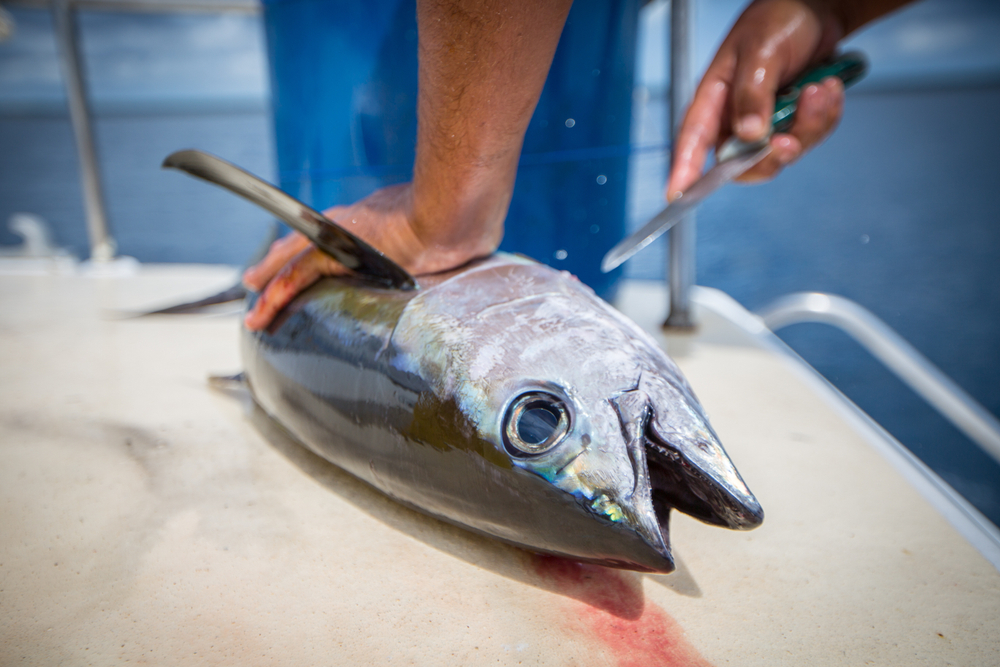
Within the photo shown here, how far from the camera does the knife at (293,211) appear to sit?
33.0 inches

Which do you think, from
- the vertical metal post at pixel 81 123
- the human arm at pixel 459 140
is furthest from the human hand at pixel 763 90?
the vertical metal post at pixel 81 123

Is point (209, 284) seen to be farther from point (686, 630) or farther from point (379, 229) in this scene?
point (686, 630)

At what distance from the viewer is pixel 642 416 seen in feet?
2.09

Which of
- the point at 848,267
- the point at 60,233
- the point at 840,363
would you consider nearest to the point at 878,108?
the point at 848,267

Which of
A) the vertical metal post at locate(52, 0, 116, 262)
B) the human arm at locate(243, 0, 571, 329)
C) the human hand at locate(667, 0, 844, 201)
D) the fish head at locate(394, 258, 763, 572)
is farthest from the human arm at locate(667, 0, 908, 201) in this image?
the vertical metal post at locate(52, 0, 116, 262)

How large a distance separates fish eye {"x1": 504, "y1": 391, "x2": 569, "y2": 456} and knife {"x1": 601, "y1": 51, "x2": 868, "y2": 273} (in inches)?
20.9

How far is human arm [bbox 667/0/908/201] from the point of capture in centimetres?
123

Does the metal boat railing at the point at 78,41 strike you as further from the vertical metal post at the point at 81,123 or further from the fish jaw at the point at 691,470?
the fish jaw at the point at 691,470

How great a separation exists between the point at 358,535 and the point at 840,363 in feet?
35.8

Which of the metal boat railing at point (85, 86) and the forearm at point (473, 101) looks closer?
the forearm at point (473, 101)

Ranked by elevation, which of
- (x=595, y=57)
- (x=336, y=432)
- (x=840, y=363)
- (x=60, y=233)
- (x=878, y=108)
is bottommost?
(x=840, y=363)

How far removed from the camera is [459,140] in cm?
78

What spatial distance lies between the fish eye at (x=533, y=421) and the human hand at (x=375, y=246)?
332 millimetres

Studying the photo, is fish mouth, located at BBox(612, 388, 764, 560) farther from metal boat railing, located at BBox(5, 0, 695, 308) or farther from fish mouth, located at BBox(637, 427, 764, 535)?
metal boat railing, located at BBox(5, 0, 695, 308)
